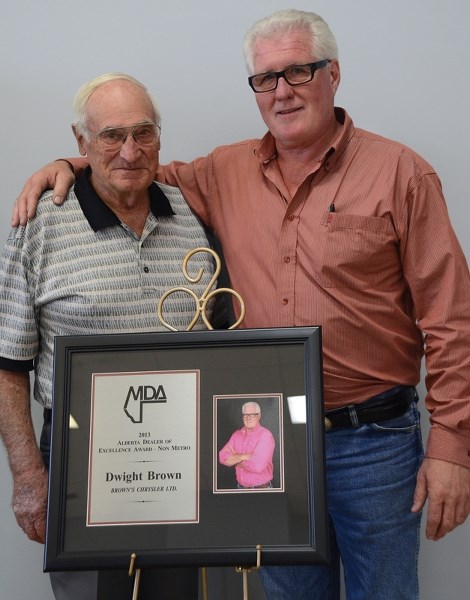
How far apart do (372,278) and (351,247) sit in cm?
9

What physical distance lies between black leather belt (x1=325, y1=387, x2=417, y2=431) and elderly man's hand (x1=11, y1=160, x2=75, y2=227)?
76 centimetres

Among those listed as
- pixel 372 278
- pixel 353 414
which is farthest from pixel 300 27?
pixel 353 414

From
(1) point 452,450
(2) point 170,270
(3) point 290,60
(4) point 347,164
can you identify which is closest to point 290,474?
(1) point 452,450

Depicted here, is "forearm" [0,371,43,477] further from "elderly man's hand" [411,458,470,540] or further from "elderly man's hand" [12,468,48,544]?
"elderly man's hand" [411,458,470,540]

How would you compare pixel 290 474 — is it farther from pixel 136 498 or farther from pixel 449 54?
pixel 449 54

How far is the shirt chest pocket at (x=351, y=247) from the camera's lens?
66.7 inches

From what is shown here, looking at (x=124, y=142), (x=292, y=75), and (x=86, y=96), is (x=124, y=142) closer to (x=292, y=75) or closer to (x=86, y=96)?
(x=86, y=96)

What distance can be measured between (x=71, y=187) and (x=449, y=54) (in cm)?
115

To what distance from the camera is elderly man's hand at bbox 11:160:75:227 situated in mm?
1695

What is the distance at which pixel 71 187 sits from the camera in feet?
5.90

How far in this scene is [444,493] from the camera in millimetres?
1621

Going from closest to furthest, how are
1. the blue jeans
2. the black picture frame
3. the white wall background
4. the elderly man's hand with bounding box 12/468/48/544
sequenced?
the black picture frame < the elderly man's hand with bounding box 12/468/48/544 < the blue jeans < the white wall background

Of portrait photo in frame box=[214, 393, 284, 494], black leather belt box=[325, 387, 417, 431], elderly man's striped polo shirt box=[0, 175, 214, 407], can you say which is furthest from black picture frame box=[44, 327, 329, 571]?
black leather belt box=[325, 387, 417, 431]

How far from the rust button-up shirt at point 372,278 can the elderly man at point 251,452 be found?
394mm
